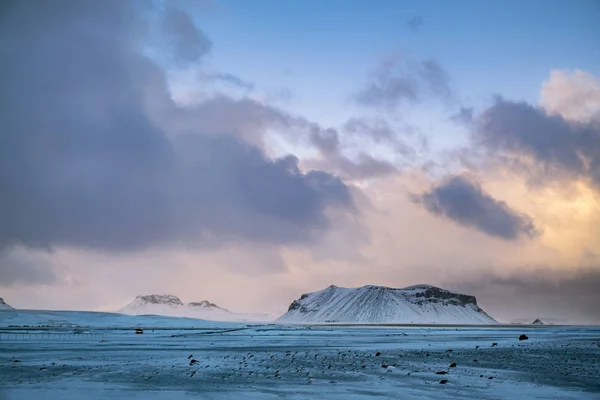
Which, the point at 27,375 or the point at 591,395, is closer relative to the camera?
the point at 591,395

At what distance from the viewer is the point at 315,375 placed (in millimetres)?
30703

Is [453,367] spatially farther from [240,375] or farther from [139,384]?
[139,384]

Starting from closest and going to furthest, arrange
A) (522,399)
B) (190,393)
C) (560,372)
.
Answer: (522,399) < (190,393) < (560,372)

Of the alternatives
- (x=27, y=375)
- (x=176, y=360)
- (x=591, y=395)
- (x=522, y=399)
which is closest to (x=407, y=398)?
(x=522, y=399)

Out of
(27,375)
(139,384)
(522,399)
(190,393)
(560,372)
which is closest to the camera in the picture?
(522,399)

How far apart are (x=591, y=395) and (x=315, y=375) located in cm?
1376

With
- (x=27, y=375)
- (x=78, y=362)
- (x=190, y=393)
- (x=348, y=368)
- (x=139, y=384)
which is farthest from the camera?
(x=78, y=362)

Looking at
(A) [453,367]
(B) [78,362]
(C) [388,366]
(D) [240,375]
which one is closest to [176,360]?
(B) [78,362]

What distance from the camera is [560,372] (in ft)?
107

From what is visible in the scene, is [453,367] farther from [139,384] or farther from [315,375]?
[139,384]

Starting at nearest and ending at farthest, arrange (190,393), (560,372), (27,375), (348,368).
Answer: (190,393)
(27,375)
(560,372)
(348,368)

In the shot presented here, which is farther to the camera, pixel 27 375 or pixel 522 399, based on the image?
pixel 27 375

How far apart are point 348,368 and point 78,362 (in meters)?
19.0

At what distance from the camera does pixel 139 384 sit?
26.7 m
